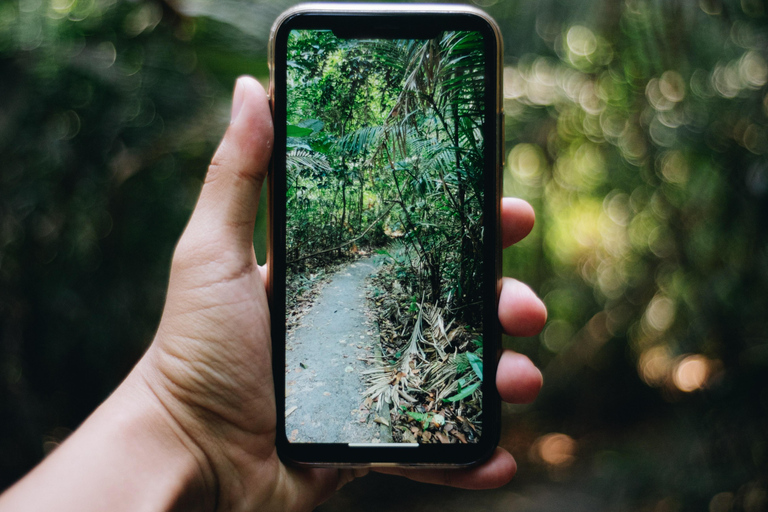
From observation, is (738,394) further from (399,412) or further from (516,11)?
(516,11)

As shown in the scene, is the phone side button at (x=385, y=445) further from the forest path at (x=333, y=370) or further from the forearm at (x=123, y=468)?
the forearm at (x=123, y=468)

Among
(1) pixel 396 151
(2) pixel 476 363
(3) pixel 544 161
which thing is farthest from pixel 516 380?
(3) pixel 544 161

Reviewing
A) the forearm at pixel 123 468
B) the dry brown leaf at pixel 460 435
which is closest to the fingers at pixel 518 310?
the dry brown leaf at pixel 460 435

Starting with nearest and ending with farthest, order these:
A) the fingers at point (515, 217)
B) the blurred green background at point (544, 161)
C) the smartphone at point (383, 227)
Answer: the smartphone at point (383, 227) → the fingers at point (515, 217) → the blurred green background at point (544, 161)

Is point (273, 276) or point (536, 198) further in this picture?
point (536, 198)

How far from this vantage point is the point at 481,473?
0.55m

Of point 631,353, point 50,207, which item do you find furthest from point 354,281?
point 631,353

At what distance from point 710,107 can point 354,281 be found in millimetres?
890

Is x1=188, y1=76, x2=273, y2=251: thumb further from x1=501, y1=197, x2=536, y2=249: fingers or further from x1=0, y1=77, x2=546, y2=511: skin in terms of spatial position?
x1=501, y1=197, x2=536, y2=249: fingers

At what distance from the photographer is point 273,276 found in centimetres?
53

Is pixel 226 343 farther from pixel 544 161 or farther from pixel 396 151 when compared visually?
pixel 544 161

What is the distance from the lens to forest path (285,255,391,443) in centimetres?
52

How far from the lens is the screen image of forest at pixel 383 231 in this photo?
520 mm

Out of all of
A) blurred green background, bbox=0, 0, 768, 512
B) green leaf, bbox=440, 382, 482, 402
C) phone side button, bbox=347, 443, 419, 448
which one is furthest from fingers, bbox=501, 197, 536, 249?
blurred green background, bbox=0, 0, 768, 512
